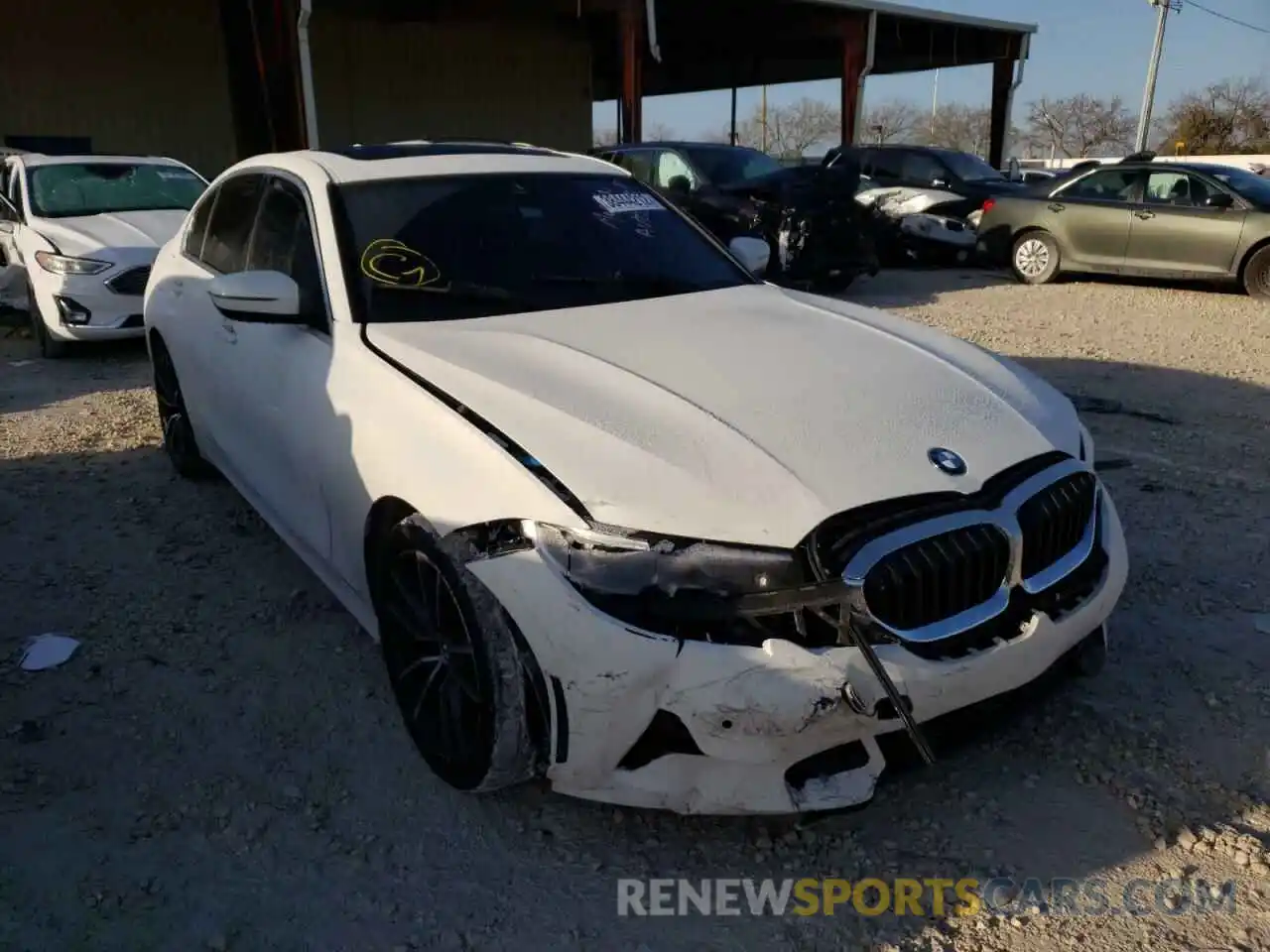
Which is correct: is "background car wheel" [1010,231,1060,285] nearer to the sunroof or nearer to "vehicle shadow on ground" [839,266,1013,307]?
"vehicle shadow on ground" [839,266,1013,307]

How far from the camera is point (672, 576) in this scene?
2217 millimetres

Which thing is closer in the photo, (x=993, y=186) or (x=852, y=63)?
(x=993, y=186)

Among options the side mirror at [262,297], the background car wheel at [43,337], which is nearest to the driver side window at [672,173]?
the background car wheel at [43,337]

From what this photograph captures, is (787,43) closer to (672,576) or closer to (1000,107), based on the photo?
(1000,107)

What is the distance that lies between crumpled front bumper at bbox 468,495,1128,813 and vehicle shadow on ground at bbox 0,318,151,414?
18.8ft

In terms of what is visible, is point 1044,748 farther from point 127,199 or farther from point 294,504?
point 127,199

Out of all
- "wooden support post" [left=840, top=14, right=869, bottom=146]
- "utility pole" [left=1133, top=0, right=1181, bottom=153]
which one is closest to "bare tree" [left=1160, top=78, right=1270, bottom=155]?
"utility pole" [left=1133, top=0, right=1181, bottom=153]

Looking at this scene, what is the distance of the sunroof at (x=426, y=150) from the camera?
3.88 meters

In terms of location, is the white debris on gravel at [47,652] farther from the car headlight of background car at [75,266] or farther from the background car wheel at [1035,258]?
the background car wheel at [1035,258]

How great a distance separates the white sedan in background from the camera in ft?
24.6

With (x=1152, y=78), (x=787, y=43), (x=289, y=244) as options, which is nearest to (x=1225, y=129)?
(x=1152, y=78)

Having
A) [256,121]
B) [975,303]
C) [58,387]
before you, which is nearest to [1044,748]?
[58,387]

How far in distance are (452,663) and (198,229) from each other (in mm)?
3110

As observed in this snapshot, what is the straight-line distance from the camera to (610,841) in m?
2.56
